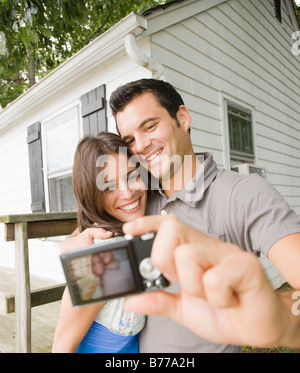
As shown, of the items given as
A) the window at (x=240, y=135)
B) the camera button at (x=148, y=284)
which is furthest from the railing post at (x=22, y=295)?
the window at (x=240, y=135)

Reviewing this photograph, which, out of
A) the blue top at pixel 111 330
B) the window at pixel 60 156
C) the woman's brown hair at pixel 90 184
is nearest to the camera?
the blue top at pixel 111 330

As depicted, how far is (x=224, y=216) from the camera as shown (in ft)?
3.93

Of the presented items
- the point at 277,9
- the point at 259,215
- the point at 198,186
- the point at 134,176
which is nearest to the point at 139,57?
the point at 134,176

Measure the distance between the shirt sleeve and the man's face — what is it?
46 centimetres

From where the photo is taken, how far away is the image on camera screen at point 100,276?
0.62m

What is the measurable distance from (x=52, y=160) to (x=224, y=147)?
2.55m

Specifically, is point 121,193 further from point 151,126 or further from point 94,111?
point 94,111

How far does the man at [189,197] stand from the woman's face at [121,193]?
0.11 metres

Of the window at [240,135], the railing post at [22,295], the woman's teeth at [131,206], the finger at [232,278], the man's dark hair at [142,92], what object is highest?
the window at [240,135]

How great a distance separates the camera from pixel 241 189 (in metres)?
1.16

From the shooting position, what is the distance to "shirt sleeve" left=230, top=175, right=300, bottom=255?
39.6 inches

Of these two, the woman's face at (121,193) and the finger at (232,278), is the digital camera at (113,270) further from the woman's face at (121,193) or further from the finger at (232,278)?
the woman's face at (121,193)

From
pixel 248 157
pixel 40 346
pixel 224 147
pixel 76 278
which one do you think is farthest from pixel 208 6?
pixel 40 346

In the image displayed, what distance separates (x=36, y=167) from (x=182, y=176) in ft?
12.4
